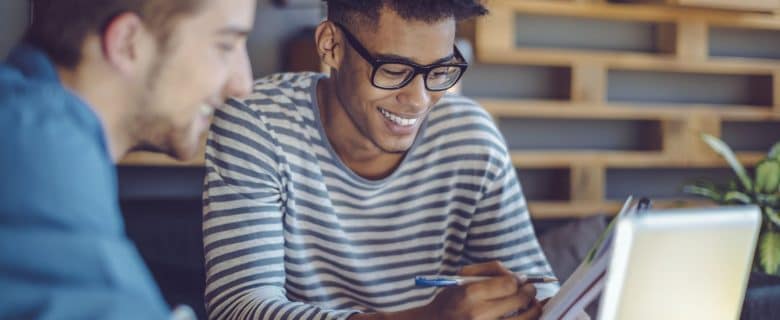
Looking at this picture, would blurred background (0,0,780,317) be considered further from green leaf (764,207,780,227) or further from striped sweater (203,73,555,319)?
striped sweater (203,73,555,319)

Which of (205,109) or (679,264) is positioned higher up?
(205,109)

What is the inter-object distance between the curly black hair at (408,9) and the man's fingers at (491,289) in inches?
19.8

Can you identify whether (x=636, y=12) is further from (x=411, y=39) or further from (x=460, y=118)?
(x=411, y=39)

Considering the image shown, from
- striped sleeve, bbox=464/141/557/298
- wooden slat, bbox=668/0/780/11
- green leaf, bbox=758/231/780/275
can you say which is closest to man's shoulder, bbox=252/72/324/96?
striped sleeve, bbox=464/141/557/298

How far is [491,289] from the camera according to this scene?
105 cm

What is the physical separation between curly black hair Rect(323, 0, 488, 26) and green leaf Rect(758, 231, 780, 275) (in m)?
1.52

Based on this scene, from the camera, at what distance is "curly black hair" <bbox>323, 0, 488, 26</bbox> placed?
137 centimetres

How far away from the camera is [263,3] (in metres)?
3.10

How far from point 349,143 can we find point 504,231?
0.34 meters

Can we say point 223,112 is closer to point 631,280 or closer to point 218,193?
point 218,193

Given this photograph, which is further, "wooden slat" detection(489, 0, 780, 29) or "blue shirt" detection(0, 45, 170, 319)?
"wooden slat" detection(489, 0, 780, 29)

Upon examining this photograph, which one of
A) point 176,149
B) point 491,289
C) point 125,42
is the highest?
point 125,42

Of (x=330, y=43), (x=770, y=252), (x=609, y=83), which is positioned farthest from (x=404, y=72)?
(x=609, y=83)

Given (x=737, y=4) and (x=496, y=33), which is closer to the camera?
(x=496, y=33)
